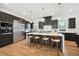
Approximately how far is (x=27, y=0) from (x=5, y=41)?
3575 mm

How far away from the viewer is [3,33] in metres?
5.93

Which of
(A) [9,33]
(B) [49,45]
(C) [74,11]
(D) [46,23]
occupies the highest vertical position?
(C) [74,11]

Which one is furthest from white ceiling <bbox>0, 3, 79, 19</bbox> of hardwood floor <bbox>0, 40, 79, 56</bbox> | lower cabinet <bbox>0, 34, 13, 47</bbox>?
hardwood floor <bbox>0, 40, 79, 56</bbox>

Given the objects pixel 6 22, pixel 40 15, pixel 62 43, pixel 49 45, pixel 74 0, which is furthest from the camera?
pixel 40 15

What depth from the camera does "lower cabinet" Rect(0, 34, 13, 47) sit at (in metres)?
5.74

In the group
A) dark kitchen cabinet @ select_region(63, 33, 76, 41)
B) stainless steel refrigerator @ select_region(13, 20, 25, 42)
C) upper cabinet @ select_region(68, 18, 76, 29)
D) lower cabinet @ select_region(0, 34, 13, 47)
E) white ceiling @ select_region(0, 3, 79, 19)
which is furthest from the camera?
stainless steel refrigerator @ select_region(13, 20, 25, 42)

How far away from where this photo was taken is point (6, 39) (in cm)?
621

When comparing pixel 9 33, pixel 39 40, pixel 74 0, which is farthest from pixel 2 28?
pixel 74 0

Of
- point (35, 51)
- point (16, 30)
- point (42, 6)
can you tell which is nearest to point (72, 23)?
point (42, 6)

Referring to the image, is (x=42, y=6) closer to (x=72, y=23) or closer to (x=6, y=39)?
(x=72, y=23)

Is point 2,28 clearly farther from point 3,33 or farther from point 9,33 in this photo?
point 9,33

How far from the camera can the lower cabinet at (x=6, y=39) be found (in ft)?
18.8

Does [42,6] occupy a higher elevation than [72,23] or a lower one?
higher

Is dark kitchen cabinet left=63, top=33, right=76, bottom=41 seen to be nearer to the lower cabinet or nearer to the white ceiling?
the white ceiling
